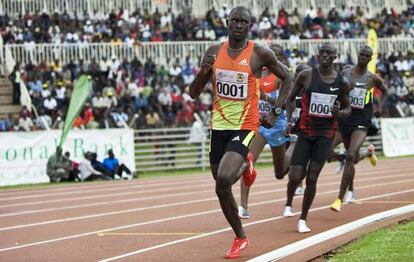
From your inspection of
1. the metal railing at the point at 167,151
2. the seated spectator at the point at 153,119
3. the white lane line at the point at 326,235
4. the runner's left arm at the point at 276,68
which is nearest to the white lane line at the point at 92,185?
the metal railing at the point at 167,151

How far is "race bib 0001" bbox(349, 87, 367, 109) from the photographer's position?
48.4ft

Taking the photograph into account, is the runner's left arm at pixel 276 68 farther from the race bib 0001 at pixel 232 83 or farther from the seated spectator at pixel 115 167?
the seated spectator at pixel 115 167

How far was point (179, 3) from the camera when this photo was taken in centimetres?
3909

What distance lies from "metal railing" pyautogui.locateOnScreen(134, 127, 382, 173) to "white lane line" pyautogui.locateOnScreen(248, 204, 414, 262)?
54.0 feet

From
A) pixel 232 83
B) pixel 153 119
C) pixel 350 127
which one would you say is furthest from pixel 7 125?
pixel 232 83

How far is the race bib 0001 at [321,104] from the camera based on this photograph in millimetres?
12305

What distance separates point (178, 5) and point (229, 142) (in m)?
29.6

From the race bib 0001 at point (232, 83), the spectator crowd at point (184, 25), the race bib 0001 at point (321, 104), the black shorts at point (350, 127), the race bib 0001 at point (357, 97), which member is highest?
the race bib 0001 at point (232, 83)

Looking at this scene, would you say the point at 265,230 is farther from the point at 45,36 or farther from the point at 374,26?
the point at 374,26

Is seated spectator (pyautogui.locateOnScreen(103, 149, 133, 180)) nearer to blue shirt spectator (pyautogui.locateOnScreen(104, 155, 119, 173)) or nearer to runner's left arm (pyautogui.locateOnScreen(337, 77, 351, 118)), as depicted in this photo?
blue shirt spectator (pyautogui.locateOnScreen(104, 155, 119, 173))

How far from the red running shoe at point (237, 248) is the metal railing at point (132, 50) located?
2335 cm

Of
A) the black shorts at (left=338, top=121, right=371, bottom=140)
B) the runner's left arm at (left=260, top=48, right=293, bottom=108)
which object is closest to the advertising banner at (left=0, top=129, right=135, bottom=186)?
the black shorts at (left=338, top=121, right=371, bottom=140)

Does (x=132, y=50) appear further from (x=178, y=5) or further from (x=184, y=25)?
(x=178, y=5)

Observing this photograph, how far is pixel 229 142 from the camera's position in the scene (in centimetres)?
982
